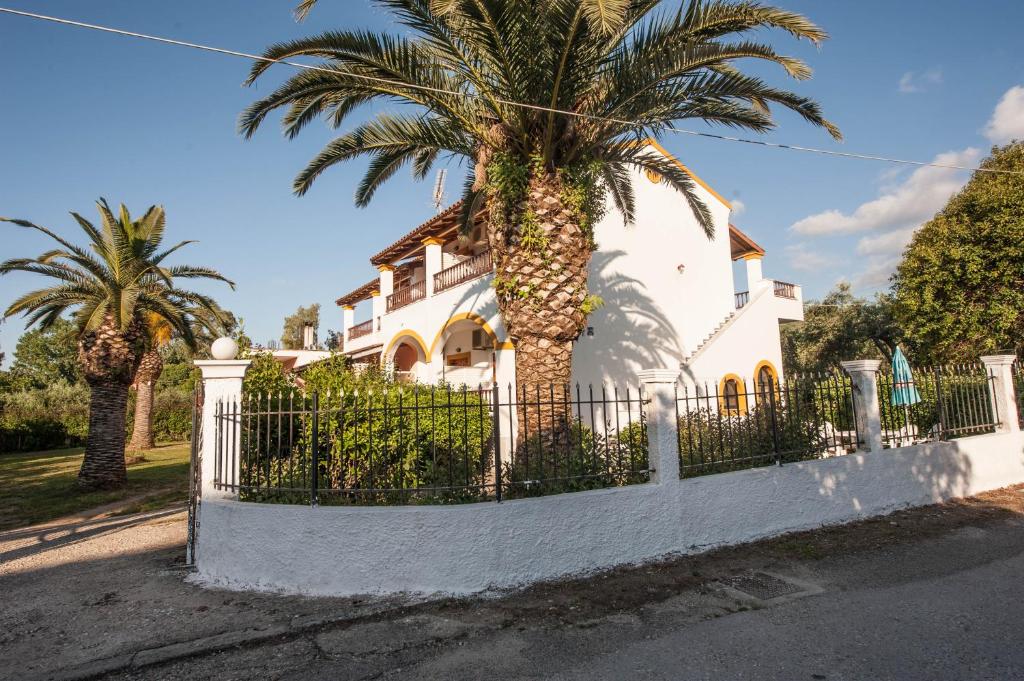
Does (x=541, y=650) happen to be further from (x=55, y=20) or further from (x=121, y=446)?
(x=121, y=446)

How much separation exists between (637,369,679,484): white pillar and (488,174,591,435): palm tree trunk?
1.26 metres

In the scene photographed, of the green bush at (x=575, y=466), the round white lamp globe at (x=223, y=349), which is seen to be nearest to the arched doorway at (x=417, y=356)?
the round white lamp globe at (x=223, y=349)

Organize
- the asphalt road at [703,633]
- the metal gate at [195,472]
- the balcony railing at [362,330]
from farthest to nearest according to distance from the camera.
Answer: the balcony railing at [362,330], the metal gate at [195,472], the asphalt road at [703,633]

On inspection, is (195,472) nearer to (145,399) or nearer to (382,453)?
(382,453)

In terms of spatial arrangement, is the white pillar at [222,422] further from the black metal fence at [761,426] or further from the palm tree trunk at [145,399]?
the palm tree trunk at [145,399]

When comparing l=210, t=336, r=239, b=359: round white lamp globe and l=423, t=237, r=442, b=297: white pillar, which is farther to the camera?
l=423, t=237, r=442, b=297: white pillar

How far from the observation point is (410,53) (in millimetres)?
7398

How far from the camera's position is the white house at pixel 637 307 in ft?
49.2

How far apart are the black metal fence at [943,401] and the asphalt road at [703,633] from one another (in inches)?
128

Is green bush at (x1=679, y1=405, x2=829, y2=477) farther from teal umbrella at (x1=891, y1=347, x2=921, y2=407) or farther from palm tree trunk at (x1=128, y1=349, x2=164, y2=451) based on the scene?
palm tree trunk at (x1=128, y1=349, x2=164, y2=451)

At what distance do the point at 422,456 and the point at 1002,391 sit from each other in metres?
9.64

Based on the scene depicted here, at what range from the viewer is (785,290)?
19.1m

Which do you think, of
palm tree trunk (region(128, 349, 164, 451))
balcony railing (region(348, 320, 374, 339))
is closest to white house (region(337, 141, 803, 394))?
balcony railing (region(348, 320, 374, 339))

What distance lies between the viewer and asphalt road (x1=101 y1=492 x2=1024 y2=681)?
361cm
